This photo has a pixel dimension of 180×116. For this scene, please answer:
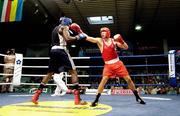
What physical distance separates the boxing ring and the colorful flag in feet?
5.01

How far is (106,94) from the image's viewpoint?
5.34 meters

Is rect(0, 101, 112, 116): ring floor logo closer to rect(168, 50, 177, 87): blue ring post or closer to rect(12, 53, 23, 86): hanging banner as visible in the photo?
rect(168, 50, 177, 87): blue ring post

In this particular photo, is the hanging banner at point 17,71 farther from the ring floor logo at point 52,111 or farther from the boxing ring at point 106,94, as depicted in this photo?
the ring floor logo at point 52,111

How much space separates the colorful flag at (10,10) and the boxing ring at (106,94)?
153cm

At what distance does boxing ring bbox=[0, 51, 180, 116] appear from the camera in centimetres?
264

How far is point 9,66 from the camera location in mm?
6160

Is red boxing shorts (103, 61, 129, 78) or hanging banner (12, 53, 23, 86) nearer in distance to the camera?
red boxing shorts (103, 61, 129, 78)

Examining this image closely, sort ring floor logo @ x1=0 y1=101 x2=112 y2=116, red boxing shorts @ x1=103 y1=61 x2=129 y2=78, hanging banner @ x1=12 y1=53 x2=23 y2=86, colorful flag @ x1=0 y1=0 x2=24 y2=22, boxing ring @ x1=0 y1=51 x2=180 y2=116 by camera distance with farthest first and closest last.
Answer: colorful flag @ x1=0 y1=0 x2=24 y2=22 < hanging banner @ x1=12 y1=53 x2=23 y2=86 < red boxing shorts @ x1=103 y1=61 x2=129 y2=78 < boxing ring @ x1=0 y1=51 x2=180 y2=116 < ring floor logo @ x1=0 y1=101 x2=112 y2=116

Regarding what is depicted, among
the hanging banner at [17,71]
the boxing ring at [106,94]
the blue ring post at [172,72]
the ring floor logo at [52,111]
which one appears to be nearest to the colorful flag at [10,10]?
the hanging banner at [17,71]

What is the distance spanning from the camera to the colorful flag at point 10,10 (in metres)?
6.68

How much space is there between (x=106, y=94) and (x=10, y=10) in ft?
11.8

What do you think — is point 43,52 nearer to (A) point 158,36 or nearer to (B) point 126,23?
(B) point 126,23

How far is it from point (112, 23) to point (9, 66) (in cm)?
636

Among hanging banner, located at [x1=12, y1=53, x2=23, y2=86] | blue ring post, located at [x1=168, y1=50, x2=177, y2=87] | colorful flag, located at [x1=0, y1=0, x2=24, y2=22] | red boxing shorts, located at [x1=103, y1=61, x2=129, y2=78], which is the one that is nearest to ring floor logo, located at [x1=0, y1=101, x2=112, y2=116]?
red boxing shorts, located at [x1=103, y1=61, x2=129, y2=78]
